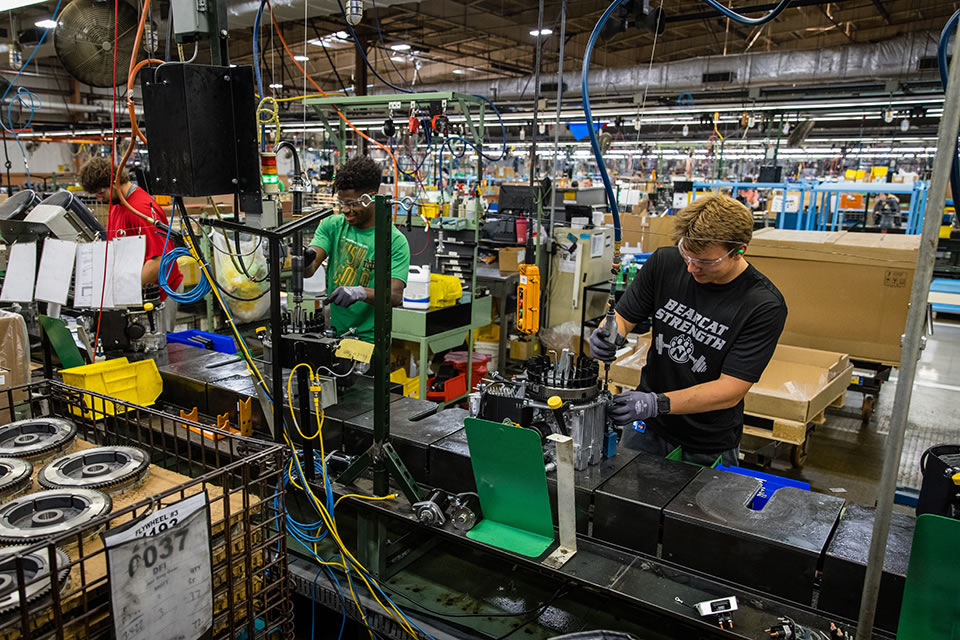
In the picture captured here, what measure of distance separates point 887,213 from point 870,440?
679 cm

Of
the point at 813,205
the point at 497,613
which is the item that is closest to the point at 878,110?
the point at 813,205

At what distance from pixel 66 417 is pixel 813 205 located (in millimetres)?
8330

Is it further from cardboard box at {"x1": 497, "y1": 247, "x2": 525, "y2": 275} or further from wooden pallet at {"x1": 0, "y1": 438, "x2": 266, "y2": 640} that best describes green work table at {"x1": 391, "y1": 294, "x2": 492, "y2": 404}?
wooden pallet at {"x1": 0, "y1": 438, "x2": 266, "y2": 640}

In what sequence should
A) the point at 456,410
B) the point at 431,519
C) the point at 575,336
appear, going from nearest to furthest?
the point at 431,519
the point at 456,410
the point at 575,336

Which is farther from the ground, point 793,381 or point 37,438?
point 37,438

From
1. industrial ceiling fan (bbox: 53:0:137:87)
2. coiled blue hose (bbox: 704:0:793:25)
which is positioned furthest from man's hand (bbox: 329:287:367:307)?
coiled blue hose (bbox: 704:0:793:25)

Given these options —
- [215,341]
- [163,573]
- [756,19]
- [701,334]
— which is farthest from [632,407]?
[215,341]

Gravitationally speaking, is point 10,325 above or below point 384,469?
above

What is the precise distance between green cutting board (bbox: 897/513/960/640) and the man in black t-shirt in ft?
2.30

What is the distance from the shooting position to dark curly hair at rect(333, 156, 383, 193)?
8.00 feet

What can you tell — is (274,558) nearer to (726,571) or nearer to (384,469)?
(384,469)

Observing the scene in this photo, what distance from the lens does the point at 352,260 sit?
2555 millimetres

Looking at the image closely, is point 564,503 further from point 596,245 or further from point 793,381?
point 596,245

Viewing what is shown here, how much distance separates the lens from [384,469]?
57.2 inches
